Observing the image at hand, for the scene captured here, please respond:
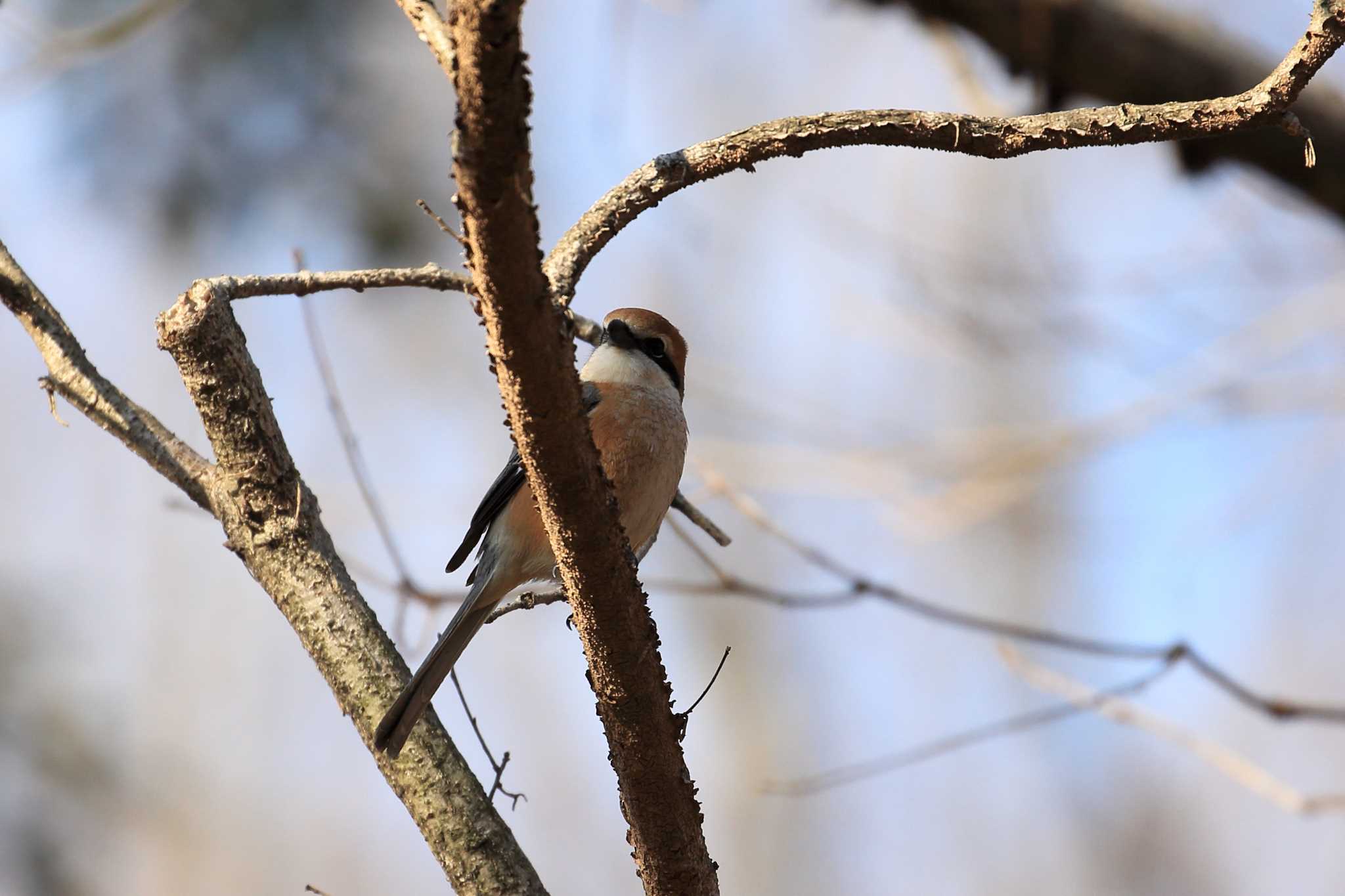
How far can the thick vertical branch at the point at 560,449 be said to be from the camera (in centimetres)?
113

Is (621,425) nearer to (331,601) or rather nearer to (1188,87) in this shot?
(331,601)

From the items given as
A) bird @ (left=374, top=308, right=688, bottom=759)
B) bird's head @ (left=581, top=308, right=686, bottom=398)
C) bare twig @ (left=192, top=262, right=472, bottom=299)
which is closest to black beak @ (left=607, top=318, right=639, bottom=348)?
bird's head @ (left=581, top=308, right=686, bottom=398)

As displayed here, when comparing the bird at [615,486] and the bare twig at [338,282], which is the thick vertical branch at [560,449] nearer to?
the bare twig at [338,282]

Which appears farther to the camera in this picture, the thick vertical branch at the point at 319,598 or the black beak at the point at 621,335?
the black beak at the point at 621,335

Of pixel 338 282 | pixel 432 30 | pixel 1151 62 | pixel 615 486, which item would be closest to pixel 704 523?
pixel 615 486

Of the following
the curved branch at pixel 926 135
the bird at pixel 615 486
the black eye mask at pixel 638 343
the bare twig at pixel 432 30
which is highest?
the black eye mask at pixel 638 343

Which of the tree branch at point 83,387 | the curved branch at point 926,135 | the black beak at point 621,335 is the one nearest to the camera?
the curved branch at point 926,135

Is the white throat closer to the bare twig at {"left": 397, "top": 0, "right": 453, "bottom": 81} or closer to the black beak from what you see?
the black beak

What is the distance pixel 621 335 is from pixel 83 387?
5.59 feet

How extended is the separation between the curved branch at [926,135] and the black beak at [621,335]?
181 cm

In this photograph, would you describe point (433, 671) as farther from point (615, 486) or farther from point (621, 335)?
point (621, 335)

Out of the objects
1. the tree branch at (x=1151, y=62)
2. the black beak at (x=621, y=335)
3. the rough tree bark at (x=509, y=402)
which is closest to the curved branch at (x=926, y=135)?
the rough tree bark at (x=509, y=402)

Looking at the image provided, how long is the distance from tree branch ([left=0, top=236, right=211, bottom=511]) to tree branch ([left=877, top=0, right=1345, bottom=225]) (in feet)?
11.0

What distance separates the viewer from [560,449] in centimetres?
145
